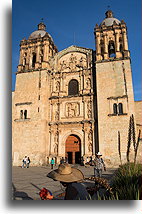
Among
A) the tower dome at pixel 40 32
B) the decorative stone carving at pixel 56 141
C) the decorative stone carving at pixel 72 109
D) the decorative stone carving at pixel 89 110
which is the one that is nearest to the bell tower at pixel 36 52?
the tower dome at pixel 40 32

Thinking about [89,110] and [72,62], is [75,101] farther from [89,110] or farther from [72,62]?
[72,62]

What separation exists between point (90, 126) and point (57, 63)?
7.99 m

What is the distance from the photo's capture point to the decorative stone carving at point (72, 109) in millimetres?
18172

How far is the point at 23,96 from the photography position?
62.7ft

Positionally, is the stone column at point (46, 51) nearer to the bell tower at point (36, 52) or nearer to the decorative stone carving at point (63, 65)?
the bell tower at point (36, 52)

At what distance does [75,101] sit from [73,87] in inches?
67.4

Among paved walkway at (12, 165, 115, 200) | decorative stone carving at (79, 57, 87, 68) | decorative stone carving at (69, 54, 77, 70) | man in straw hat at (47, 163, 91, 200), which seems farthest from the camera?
decorative stone carving at (69, 54, 77, 70)

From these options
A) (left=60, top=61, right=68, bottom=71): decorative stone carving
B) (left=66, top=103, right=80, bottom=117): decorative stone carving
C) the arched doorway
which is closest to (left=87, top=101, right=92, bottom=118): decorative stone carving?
(left=66, top=103, right=80, bottom=117): decorative stone carving

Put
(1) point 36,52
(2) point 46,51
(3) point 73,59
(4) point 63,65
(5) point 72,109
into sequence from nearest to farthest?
(5) point 72,109
(3) point 73,59
(4) point 63,65
(2) point 46,51
(1) point 36,52

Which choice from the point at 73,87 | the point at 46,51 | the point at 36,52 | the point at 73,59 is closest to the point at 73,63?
the point at 73,59

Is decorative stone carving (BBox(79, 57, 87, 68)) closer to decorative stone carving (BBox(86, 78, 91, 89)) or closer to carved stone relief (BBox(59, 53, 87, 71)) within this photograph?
carved stone relief (BBox(59, 53, 87, 71))

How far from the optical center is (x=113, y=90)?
664 inches

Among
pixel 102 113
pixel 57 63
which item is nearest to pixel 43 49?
pixel 57 63

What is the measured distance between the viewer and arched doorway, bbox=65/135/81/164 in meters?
17.1
